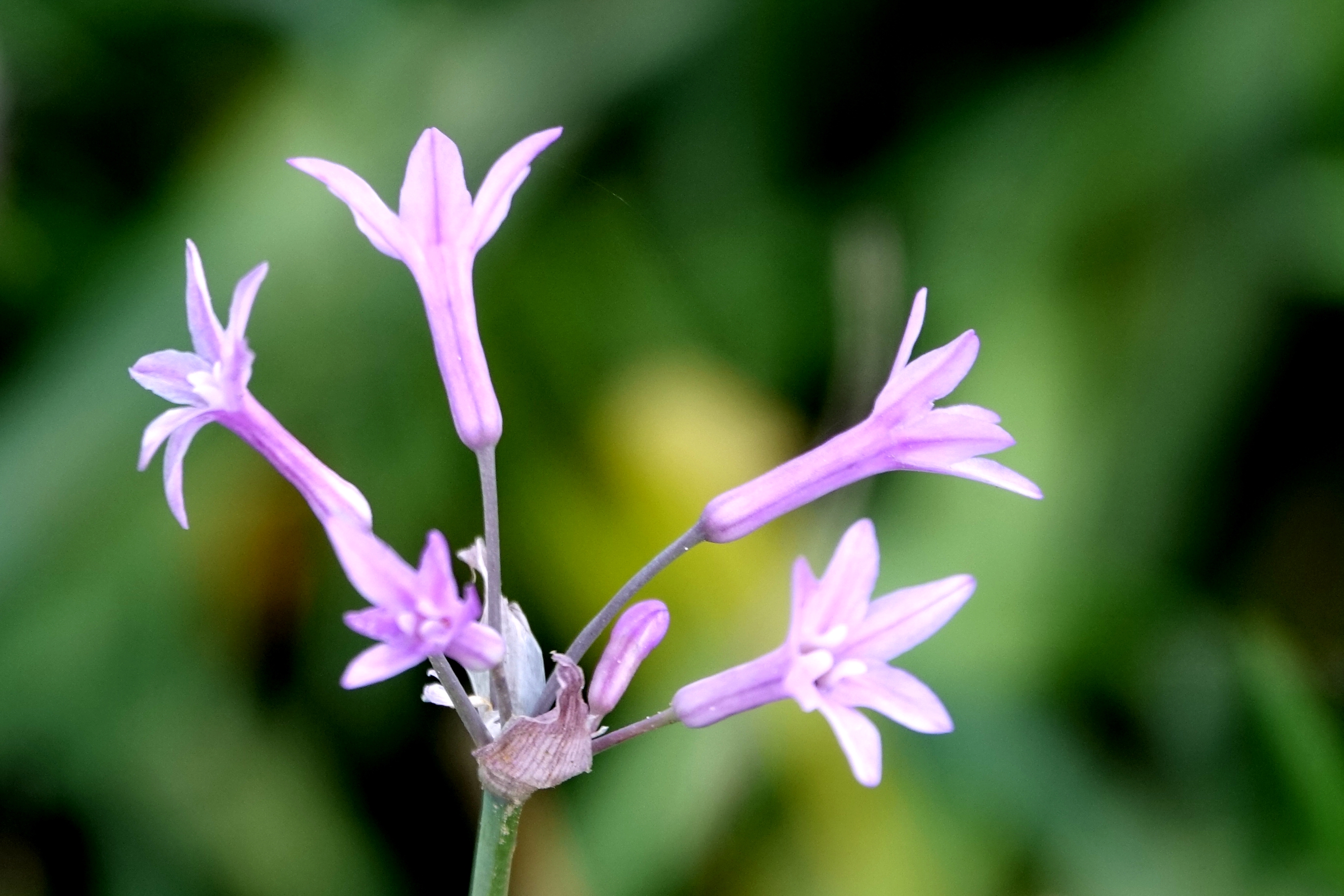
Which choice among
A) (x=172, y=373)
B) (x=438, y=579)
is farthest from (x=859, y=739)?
(x=172, y=373)

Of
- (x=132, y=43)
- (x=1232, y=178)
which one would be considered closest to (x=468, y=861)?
(x=132, y=43)

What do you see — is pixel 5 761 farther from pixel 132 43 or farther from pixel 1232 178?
pixel 1232 178

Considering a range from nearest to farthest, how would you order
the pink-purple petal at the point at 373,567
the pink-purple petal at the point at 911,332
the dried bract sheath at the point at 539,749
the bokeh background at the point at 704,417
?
the pink-purple petal at the point at 373,567
the dried bract sheath at the point at 539,749
the pink-purple petal at the point at 911,332
the bokeh background at the point at 704,417

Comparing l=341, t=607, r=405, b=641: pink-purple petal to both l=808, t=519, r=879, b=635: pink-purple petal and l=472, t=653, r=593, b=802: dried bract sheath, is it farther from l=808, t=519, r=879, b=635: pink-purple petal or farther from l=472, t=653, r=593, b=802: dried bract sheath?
l=808, t=519, r=879, b=635: pink-purple petal

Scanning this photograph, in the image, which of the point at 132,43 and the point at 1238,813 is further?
the point at 132,43

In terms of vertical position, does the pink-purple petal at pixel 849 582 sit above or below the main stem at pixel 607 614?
below

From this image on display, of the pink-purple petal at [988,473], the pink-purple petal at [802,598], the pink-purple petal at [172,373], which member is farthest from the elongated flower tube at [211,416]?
the pink-purple petal at [988,473]

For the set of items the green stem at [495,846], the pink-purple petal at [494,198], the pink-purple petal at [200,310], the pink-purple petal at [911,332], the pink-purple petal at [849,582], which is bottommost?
the green stem at [495,846]

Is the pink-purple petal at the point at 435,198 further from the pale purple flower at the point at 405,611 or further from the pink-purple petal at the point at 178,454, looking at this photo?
the pale purple flower at the point at 405,611
